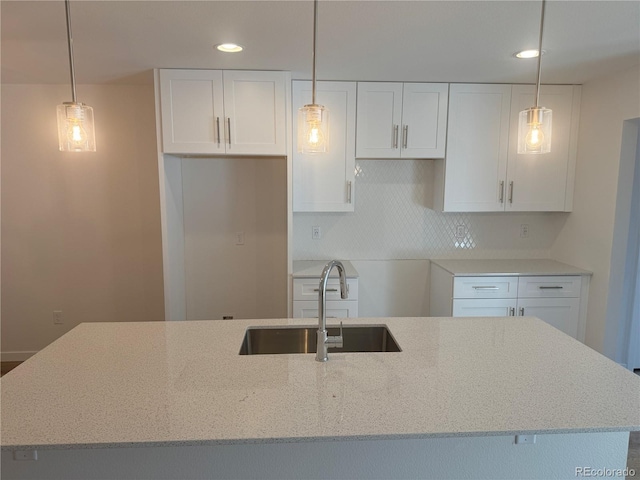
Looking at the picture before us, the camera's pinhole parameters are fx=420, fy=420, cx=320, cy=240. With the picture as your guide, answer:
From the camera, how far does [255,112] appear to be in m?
2.92

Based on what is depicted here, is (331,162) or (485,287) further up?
(331,162)

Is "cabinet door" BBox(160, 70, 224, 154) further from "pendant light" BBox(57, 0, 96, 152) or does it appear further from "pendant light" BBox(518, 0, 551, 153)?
"pendant light" BBox(518, 0, 551, 153)

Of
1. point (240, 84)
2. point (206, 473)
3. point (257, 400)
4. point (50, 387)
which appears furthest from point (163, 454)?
point (240, 84)

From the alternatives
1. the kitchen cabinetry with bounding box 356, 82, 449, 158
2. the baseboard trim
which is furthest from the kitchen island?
the baseboard trim

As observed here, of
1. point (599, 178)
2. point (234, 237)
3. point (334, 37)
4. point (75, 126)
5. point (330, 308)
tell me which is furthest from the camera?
point (234, 237)

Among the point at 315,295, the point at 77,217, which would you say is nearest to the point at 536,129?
the point at 315,295

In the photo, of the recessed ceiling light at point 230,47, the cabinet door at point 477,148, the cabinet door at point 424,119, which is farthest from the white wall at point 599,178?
the recessed ceiling light at point 230,47

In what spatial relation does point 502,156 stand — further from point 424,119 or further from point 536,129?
point 536,129

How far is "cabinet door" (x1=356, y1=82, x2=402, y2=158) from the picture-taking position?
10.4 ft

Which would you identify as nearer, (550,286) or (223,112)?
(223,112)

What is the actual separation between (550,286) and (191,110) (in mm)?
2930

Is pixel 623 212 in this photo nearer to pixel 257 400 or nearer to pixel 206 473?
pixel 257 400

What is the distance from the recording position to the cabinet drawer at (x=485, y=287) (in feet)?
10.4

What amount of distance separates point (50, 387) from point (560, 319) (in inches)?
131
